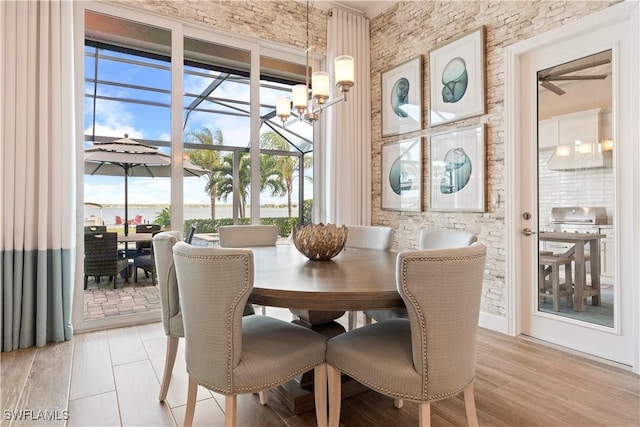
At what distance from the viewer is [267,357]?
1.43 metres

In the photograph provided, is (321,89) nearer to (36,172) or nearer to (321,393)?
(321,393)

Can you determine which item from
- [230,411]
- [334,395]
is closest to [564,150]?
[334,395]

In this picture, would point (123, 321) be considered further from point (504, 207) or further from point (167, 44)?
point (504, 207)

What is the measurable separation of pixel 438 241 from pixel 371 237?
0.65 metres

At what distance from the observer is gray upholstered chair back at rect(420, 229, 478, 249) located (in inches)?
78.6

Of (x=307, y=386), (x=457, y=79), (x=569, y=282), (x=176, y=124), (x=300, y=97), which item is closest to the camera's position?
(x=307, y=386)

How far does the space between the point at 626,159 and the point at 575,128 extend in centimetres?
42

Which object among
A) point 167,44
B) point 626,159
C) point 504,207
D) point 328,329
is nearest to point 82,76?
point 167,44

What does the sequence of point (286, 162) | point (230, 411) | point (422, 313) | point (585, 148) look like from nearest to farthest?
point (422, 313) < point (230, 411) < point (585, 148) < point (286, 162)

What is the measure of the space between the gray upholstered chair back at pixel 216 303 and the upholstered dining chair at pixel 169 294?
0.46 metres

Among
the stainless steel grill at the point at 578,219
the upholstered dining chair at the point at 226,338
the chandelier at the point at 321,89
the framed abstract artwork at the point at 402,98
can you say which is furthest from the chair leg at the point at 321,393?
the framed abstract artwork at the point at 402,98

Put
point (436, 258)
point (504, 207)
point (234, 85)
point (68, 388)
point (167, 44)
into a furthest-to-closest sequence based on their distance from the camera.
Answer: point (234, 85), point (167, 44), point (504, 207), point (68, 388), point (436, 258)

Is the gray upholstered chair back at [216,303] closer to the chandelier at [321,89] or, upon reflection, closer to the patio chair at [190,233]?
the chandelier at [321,89]

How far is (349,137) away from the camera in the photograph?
4.32m
